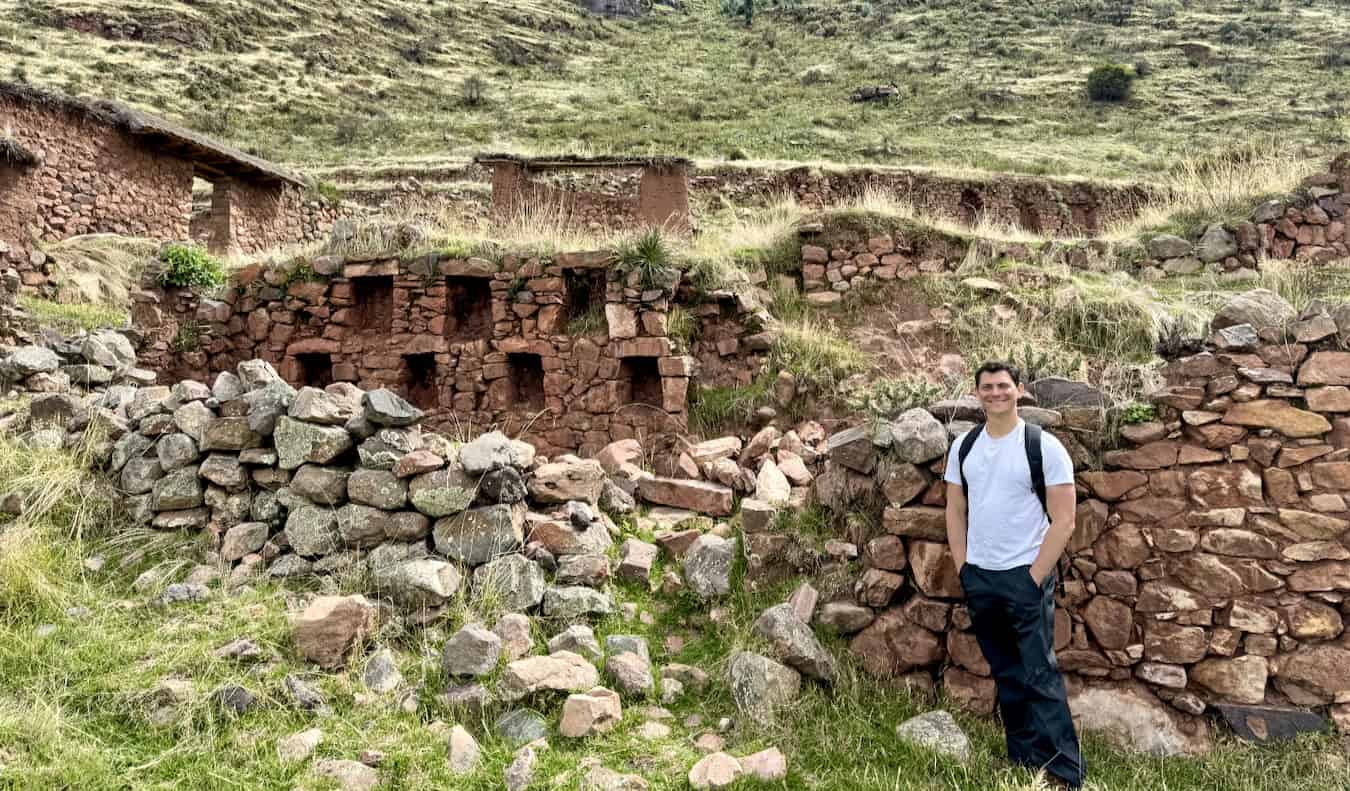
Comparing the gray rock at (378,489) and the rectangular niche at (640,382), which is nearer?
the gray rock at (378,489)

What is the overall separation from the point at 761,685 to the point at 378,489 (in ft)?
8.94

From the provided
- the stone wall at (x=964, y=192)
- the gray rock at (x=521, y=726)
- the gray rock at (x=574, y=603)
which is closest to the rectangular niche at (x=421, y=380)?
the gray rock at (x=574, y=603)

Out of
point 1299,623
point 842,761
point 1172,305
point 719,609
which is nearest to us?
point 842,761

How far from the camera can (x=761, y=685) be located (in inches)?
150

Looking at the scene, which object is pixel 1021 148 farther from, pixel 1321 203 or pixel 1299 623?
pixel 1299 623

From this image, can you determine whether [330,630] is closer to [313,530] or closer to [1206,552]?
[313,530]

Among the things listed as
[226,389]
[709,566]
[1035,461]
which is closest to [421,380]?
[226,389]

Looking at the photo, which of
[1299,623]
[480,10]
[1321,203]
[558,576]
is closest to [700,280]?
[558,576]

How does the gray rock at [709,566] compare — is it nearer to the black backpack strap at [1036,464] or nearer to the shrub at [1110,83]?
the black backpack strap at [1036,464]

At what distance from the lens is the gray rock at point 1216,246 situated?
9016 mm

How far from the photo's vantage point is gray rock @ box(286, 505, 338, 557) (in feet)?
15.6

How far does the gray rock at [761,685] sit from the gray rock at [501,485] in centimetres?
181

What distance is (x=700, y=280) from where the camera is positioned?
790 centimetres

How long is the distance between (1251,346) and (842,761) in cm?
311
